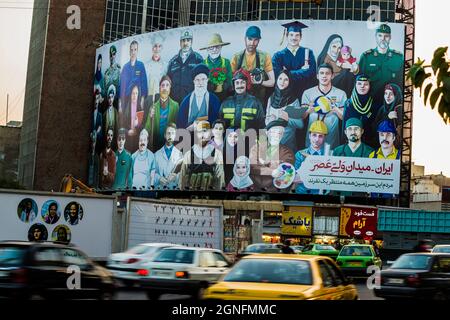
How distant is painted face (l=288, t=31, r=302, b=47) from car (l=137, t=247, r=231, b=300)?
201 feet

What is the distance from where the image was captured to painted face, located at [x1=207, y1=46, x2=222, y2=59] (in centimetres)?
7756

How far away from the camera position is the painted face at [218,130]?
248ft

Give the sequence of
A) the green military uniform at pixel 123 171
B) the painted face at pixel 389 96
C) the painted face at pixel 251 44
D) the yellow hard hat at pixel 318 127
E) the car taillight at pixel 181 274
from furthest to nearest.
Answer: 1. the green military uniform at pixel 123 171
2. the painted face at pixel 251 44
3. the painted face at pixel 389 96
4. the yellow hard hat at pixel 318 127
5. the car taillight at pixel 181 274

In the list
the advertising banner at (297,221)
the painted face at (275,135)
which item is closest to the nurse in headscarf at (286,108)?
the painted face at (275,135)

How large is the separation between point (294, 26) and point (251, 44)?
5.20m

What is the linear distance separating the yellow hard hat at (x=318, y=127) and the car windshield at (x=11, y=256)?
63.3 metres

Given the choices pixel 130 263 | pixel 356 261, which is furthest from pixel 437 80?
pixel 356 261

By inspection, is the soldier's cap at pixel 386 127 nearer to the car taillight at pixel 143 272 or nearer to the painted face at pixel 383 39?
the painted face at pixel 383 39

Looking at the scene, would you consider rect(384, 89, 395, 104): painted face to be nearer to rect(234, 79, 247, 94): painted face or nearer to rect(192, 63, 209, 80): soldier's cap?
rect(234, 79, 247, 94): painted face

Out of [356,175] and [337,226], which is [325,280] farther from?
[356,175]

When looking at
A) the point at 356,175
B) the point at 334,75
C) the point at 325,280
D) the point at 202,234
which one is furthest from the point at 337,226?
the point at 325,280

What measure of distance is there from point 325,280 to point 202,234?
59.5ft

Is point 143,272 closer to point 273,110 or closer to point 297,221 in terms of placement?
point 297,221

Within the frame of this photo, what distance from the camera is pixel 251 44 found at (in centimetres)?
7631
